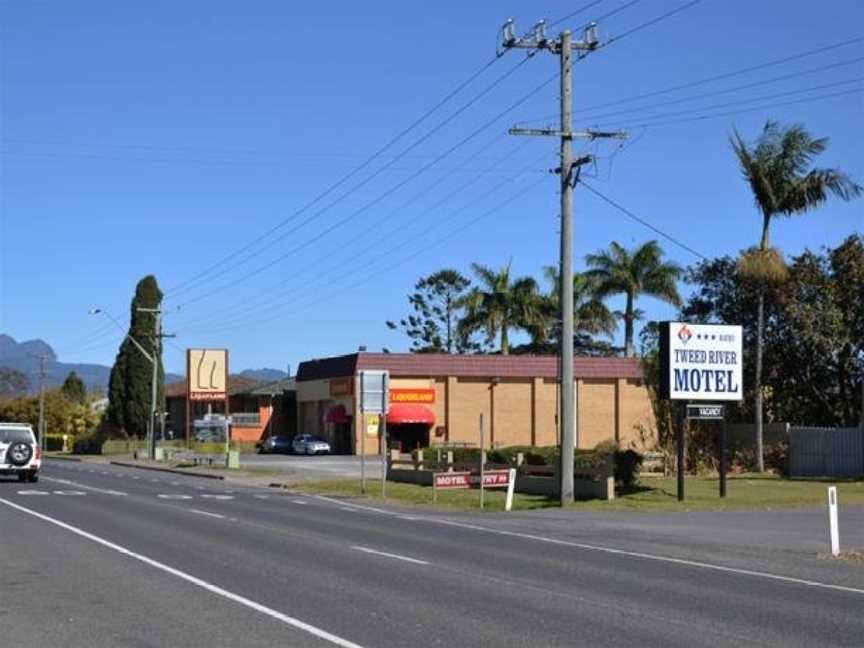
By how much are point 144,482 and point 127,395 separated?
44.8m

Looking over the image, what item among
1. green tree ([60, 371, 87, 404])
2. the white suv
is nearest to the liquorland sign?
the white suv

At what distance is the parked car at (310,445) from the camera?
7231cm

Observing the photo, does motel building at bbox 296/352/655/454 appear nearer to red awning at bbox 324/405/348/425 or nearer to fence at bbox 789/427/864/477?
red awning at bbox 324/405/348/425

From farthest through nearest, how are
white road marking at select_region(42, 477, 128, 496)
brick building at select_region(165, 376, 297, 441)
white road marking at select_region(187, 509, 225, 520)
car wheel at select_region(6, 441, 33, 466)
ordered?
brick building at select_region(165, 376, 297, 441) → car wheel at select_region(6, 441, 33, 466) → white road marking at select_region(42, 477, 128, 496) → white road marking at select_region(187, 509, 225, 520)

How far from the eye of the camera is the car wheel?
35.5 m

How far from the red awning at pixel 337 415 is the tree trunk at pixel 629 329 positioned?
19.1m

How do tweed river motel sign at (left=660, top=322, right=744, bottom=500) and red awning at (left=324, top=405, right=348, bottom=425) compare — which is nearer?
tweed river motel sign at (left=660, top=322, right=744, bottom=500)

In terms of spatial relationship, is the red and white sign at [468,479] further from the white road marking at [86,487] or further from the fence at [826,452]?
the fence at [826,452]

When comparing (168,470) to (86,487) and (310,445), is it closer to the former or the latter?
(310,445)

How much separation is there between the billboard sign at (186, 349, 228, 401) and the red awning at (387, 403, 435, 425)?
1100cm

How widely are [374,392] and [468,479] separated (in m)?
3.65

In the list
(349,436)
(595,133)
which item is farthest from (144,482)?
(349,436)

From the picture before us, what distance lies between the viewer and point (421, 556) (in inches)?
632

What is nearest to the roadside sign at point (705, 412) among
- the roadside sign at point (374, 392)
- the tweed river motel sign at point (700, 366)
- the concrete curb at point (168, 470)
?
the tweed river motel sign at point (700, 366)
